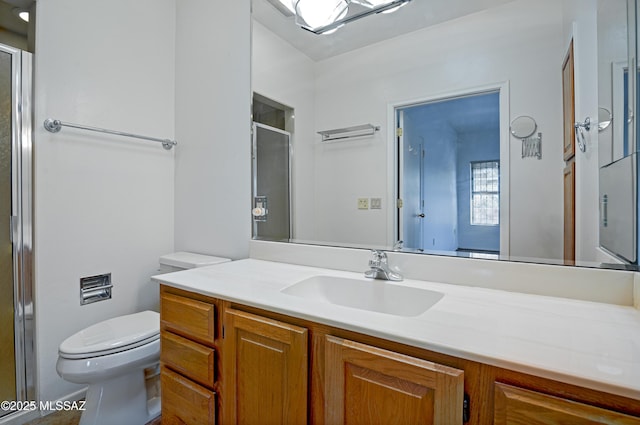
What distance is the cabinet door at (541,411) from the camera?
1.80 ft

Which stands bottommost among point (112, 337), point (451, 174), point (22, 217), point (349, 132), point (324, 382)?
point (112, 337)

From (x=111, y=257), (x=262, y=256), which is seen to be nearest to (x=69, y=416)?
(x=111, y=257)

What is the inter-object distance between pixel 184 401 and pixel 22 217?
125 centimetres

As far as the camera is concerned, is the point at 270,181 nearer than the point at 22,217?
No

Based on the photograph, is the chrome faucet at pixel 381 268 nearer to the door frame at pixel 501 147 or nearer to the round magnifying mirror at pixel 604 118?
the door frame at pixel 501 147

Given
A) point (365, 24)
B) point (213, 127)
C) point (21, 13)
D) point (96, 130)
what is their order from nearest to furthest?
1. point (365, 24)
2. point (21, 13)
3. point (96, 130)
4. point (213, 127)

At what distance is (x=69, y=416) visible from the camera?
1.61m

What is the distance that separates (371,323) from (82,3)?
2.23 meters

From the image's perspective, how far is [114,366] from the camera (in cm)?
137

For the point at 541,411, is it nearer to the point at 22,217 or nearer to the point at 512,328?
the point at 512,328

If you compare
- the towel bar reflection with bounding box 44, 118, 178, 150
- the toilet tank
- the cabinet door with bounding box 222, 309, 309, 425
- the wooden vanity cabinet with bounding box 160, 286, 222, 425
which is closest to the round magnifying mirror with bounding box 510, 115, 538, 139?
the cabinet door with bounding box 222, 309, 309, 425

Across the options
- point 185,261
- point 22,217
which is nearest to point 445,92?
point 185,261

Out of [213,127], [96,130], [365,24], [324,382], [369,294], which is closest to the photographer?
[324,382]

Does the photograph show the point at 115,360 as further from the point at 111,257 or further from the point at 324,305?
the point at 324,305
